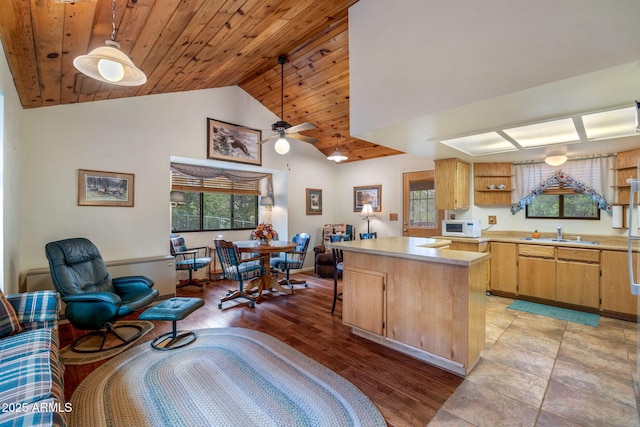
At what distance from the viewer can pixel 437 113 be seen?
8.31 feet

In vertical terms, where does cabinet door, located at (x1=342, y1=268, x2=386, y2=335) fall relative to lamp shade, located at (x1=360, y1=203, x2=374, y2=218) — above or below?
below

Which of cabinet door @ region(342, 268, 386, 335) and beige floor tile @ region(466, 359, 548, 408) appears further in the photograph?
cabinet door @ region(342, 268, 386, 335)

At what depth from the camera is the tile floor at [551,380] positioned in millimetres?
1847

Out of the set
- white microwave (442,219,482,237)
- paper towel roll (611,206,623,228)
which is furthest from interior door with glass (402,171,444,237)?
paper towel roll (611,206,623,228)

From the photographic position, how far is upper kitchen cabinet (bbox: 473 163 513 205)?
477cm

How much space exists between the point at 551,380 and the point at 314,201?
5095mm

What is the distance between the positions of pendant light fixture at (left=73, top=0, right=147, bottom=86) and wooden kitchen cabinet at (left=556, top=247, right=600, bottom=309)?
518cm

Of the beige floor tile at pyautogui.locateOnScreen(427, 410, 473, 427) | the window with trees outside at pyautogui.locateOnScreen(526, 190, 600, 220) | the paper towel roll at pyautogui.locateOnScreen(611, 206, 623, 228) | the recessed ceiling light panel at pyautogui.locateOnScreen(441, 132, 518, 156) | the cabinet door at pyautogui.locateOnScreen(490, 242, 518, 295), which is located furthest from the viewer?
the cabinet door at pyautogui.locateOnScreen(490, 242, 518, 295)

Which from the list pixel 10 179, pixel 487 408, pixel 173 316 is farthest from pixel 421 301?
pixel 10 179

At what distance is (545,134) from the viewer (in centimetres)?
318

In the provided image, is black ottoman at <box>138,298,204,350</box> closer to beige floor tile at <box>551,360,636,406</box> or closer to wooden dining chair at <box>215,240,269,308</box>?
wooden dining chair at <box>215,240,269,308</box>

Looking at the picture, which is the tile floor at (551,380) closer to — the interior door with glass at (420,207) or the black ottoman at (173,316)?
the black ottoman at (173,316)

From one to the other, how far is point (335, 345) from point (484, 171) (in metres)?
3.93

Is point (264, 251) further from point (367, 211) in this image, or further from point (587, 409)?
point (587, 409)
